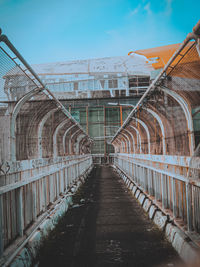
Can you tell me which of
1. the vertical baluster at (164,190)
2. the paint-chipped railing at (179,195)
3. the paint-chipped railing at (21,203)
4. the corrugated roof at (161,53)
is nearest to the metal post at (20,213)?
the paint-chipped railing at (21,203)

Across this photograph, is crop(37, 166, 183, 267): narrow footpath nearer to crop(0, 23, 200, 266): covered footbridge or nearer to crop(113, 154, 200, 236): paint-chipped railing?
crop(0, 23, 200, 266): covered footbridge

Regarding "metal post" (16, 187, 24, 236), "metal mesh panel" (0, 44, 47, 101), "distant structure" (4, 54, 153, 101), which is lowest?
"metal post" (16, 187, 24, 236)

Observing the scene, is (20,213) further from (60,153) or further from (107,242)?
(60,153)

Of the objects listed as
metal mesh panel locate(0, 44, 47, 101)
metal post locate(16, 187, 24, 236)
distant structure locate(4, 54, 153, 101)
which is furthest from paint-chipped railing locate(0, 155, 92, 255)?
distant structure locate(4, 54, 153, 101)

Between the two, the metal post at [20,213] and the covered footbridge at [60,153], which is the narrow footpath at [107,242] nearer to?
the covered footbridge at [60,153]

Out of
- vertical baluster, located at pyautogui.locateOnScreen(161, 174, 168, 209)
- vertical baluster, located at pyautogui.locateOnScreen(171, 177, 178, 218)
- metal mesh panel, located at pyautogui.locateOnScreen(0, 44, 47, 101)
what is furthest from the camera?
vertical baluster, located at pyautogui.locateOnScreen(161, 174, 168, 209)

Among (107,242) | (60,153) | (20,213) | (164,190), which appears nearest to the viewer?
(20,213)

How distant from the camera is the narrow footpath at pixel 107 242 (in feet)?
11.4

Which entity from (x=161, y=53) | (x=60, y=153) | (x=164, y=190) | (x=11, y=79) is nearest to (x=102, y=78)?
(x=161, y=53)

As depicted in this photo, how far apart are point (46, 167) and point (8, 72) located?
263 cm

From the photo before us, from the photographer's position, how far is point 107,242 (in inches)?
165

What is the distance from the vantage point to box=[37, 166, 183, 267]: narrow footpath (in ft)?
11.4

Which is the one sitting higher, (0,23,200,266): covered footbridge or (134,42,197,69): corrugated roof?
(134,42,197,69): corrugated roof

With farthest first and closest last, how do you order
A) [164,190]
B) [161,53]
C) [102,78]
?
[102,78] < [161,53] < [164,190]
